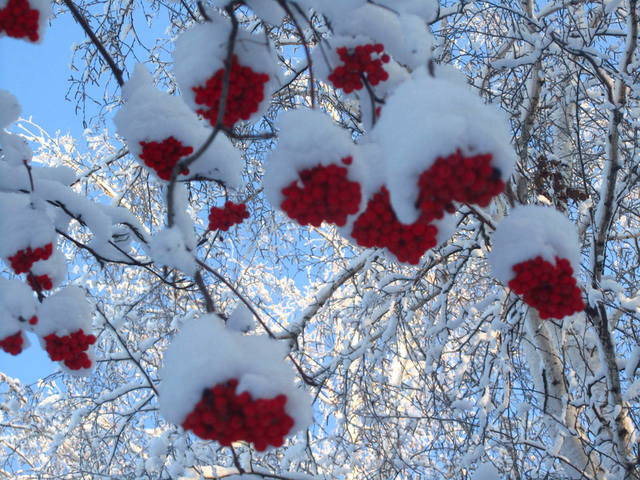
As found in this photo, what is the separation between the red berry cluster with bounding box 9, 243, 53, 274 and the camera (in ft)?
5.81

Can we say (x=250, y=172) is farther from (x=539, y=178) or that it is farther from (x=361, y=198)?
(x=361, y=198)

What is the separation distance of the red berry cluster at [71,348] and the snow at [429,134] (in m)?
1.29

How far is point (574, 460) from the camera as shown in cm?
346

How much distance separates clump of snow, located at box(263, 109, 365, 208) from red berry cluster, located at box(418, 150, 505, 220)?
0.17 meters

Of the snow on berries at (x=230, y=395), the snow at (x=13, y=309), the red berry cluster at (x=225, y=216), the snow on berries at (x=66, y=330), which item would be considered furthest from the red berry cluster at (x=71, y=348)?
the snow on berries at (x=230, y=395)

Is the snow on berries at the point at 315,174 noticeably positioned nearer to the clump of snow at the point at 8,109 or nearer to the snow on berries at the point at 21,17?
the snow on berries at the point at 21,17

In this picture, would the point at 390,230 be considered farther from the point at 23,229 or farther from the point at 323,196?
the point at 23,229

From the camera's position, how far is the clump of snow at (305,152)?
41.6 inches

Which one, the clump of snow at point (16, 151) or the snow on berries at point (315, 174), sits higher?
the clump of snow at point (16, 151)

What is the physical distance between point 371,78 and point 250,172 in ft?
10.9

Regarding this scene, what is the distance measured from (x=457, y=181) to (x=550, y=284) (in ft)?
1.48

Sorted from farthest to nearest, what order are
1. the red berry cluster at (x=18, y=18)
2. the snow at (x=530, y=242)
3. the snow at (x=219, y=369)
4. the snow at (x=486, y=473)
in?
the snow at (x=486, y=473)
the red berry cluster at (x=18, y=18)
the snow at (x=530, y=242)
the snow at (x=219, y=369)

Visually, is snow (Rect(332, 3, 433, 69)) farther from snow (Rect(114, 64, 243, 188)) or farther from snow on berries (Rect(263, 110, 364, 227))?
snow (Rect(114, 64, 243, 188))

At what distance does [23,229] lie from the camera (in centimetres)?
179
